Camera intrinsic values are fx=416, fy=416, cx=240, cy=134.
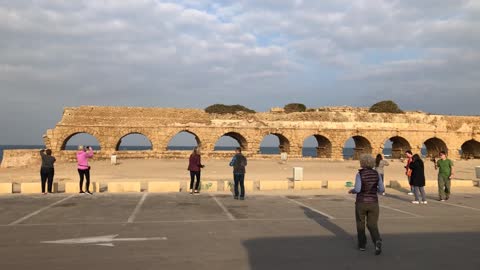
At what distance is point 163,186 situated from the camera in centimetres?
1341

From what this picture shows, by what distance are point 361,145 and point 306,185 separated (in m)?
24.1

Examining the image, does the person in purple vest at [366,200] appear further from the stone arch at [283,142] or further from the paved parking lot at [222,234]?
the stone arch at [283,142]

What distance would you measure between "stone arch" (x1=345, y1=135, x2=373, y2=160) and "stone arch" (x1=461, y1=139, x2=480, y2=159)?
11511 millimetres

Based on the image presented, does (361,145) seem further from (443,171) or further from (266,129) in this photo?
(443,171)

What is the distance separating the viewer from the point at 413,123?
1454 inches

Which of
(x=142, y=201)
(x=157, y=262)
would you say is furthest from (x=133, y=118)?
(x=157, y=262)

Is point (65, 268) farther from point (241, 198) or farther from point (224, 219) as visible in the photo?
point (241, 198)

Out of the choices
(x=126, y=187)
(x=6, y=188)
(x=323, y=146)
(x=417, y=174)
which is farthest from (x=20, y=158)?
(x=417, y=174)

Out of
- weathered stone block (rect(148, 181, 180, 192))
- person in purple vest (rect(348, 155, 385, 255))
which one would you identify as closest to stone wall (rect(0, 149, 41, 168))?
weathered stone block (rect(148, 181, 180, 192))

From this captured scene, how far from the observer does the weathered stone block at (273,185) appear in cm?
1415

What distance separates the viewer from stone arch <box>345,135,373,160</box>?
3588 cm

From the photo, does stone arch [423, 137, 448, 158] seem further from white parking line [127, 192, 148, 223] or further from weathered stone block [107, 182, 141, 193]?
white parking line [127, 192, 148, 223]

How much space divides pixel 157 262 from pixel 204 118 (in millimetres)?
28311

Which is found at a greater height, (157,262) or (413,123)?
(413,123)
